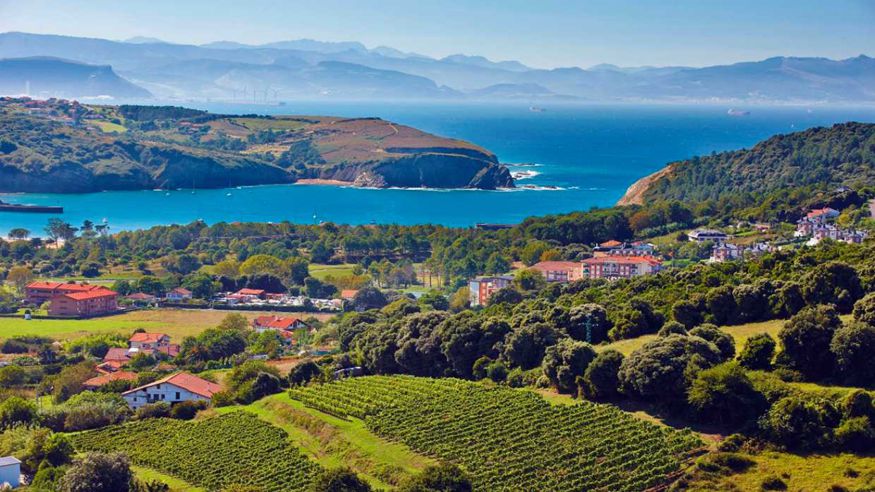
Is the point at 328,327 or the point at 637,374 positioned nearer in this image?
the point at 637,374

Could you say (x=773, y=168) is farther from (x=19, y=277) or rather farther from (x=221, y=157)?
(x=221, y=157)

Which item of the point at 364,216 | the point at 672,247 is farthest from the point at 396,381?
the point at 364,216

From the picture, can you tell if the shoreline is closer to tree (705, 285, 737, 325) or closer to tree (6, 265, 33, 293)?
tree (6, 265, 33, 293)

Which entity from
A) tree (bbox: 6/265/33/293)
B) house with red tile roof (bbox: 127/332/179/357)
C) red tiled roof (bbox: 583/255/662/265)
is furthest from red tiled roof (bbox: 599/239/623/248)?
tree (bbox: 6/265/33/293)

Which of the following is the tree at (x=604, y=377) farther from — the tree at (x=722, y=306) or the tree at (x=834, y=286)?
the tree at (x=834, y=286)

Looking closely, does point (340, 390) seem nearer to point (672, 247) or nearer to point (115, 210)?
point (672, 247)

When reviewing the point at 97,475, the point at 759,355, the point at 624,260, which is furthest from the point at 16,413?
the point at 624,260

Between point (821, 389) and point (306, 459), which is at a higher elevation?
point (821, 389)
